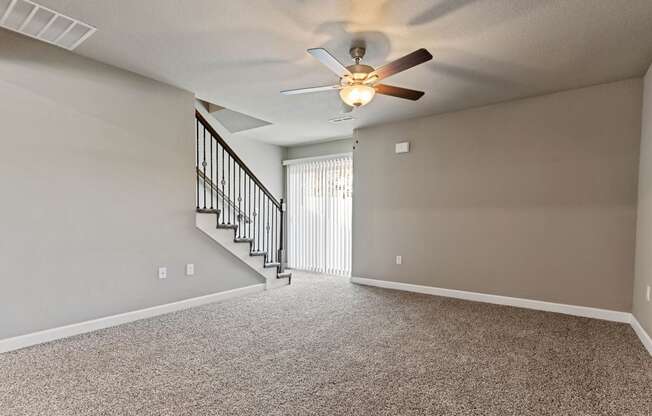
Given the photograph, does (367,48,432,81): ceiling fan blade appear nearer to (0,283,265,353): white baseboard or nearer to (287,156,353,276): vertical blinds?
(0,283,265,353): white baseboard

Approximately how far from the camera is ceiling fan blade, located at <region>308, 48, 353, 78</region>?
7.18ft

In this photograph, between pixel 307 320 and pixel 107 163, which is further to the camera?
pixel 307 320

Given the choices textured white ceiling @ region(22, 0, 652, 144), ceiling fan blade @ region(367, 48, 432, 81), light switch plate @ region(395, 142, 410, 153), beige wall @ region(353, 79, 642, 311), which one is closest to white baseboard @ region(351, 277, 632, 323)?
beige wall @ region(353, 79, 642, 311)

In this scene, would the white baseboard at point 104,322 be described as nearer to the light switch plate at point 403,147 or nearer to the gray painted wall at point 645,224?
the light switch plate at point 403,147

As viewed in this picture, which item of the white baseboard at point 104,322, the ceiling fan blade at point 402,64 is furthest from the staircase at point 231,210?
the ceiling fan blade at point 402,64

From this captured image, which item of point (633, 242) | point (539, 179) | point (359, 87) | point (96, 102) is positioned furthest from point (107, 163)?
point (633, 242)

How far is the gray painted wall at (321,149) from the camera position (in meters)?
6.19

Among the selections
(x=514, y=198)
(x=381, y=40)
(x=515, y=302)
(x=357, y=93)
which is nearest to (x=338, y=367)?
(x=357, y=93)

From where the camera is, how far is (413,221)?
482cm

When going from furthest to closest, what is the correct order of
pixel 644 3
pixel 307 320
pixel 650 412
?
pixel 307 320 < pixel 644 3 < pixel 650 412

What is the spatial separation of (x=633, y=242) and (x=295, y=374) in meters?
3.56

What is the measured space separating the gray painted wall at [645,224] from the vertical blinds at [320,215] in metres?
3.77

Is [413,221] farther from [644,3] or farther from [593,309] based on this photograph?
[644,3]

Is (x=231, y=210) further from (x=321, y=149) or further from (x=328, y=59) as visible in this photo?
(x=328, y=59)
